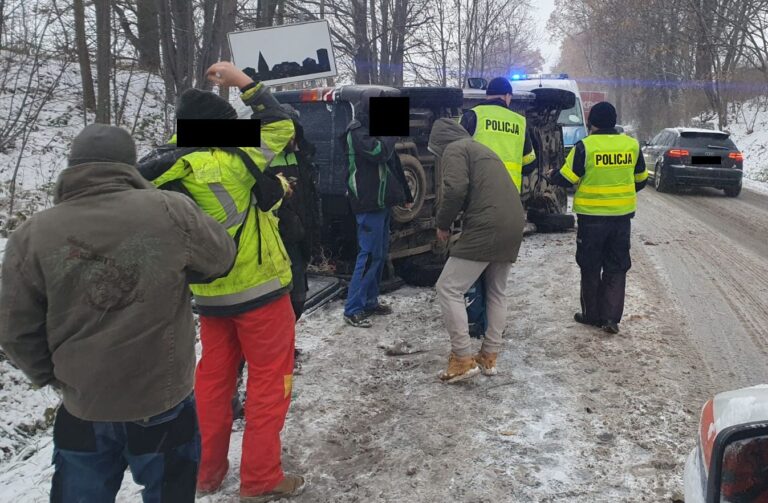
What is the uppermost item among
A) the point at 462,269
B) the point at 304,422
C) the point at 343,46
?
the point at 343,46

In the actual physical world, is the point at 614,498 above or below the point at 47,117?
below

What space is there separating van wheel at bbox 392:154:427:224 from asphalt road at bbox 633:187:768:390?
2.71m

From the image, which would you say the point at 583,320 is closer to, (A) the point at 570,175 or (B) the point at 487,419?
(A) the point at 570,175

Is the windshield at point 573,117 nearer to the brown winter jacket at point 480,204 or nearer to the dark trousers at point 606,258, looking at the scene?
the dark trousers at point 606,258

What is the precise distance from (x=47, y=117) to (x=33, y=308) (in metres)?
11.5

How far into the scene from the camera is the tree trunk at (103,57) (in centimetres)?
685

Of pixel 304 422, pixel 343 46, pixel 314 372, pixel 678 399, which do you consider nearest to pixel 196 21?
pixel 314 372

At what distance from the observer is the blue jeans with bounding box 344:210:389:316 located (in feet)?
17.4

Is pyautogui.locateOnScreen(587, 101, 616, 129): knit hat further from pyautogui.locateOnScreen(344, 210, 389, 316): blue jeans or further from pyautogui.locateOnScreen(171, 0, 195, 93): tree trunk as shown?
pyautogui.locateOnScreen(171, 0, 195, 93): tree trunk

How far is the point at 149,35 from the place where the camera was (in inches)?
290

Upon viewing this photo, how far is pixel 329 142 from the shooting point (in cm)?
591

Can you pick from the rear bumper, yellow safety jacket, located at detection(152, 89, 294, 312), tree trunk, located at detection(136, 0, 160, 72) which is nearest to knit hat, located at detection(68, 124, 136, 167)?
yellow safety jacket, located at detection(152, 89, 294, 312)

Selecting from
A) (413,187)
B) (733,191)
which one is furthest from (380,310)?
(733,191)

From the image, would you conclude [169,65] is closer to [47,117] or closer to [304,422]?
[304,422]
